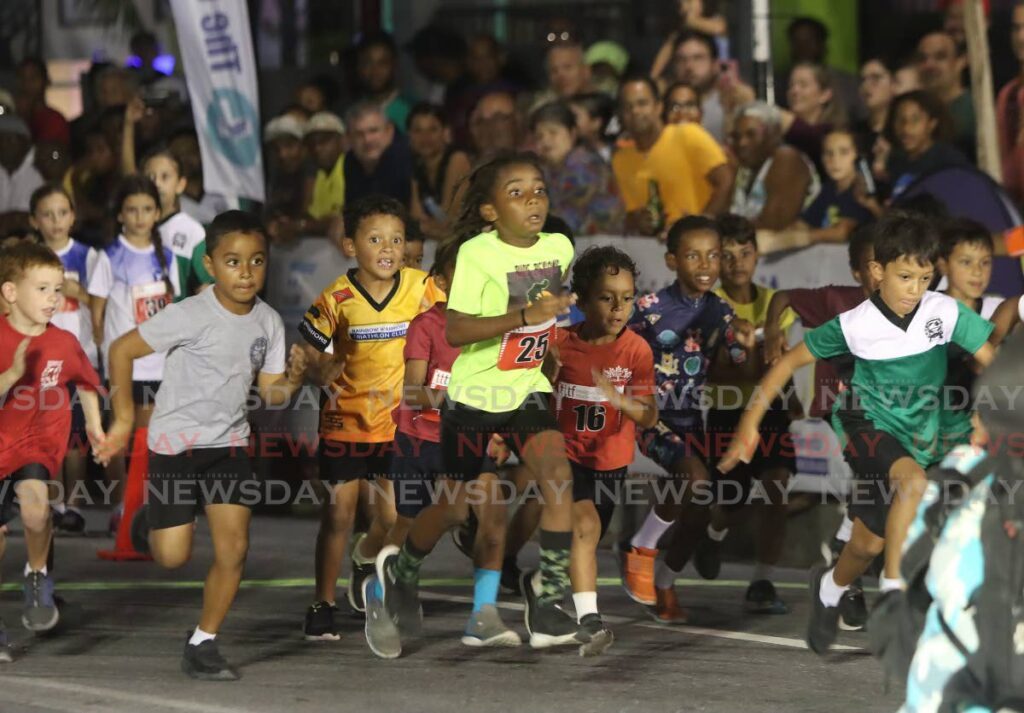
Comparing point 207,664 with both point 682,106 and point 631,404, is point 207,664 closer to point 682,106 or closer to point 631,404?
point 631,404

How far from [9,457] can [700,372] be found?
10.4 feet

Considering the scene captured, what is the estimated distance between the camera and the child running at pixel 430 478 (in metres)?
8.19

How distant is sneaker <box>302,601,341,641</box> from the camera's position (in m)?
8.63

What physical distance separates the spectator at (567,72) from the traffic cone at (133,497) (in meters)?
4.19

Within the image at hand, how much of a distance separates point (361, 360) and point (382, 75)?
6.12m

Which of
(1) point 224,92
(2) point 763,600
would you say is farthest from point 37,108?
(2) point 763,600

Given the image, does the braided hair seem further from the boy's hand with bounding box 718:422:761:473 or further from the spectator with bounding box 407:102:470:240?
the boy's hand with bounding box 718:422:761:473

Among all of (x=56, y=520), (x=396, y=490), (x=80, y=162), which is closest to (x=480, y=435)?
(x=396, y=490)

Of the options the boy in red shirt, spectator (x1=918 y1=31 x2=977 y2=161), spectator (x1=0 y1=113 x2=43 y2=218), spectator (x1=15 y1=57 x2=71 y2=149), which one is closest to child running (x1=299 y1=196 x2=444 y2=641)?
the boy in red shirt

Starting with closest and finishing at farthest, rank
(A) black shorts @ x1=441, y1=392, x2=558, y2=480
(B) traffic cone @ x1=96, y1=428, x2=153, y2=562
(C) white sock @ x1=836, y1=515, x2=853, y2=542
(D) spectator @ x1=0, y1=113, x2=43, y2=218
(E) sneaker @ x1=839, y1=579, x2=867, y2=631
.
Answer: (A) black shorts @ x1=441, y1=392, x2=558, y2=480
(E) sneaker @ x1=839, y1=579, x2=867, y2=631
(C) white sock @ x1=836, y1=515, x2=853, y2=542
(B) traffic cone @ x1=96, y1=428, x2=153, y2=562
(D) spectator @ x1=0, y1=113, x2=43, y2=218

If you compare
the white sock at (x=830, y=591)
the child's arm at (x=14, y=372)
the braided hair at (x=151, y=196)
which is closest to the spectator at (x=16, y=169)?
the braided hair at (x=151, y=196)

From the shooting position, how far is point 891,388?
7.91 m

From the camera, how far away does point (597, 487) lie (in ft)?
28.4

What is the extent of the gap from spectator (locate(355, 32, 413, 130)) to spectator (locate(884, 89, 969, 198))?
4.32 m
